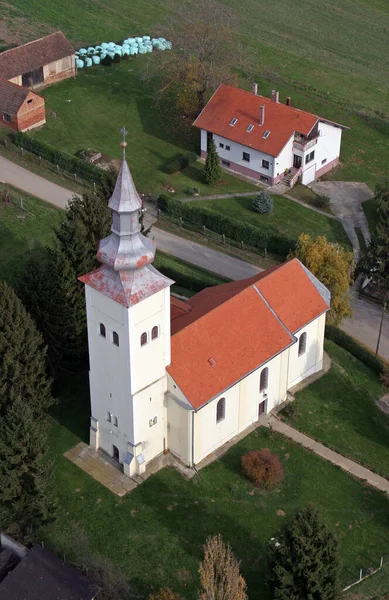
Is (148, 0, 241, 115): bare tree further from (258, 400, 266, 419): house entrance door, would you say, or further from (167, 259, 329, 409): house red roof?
(258, 400, 266, 419): house entrance door

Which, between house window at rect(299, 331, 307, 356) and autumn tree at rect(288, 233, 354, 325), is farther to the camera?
autumn tree at rect(288, 233, 354, 325)

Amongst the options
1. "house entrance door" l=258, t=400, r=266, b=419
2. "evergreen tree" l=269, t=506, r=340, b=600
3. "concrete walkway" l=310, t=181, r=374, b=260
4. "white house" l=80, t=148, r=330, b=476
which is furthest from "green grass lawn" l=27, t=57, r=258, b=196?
"evergreen tree" l=269, t=506, r=340, b=600

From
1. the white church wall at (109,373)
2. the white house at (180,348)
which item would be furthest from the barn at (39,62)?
the white church wall at (109,373)

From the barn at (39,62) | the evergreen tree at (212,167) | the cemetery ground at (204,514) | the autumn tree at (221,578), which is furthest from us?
the barn at (39,62)

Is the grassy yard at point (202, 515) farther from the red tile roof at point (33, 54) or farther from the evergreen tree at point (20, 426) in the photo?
the red tile roof at point (33, 54)

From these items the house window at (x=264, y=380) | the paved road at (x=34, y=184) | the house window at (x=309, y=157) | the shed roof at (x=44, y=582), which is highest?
the house window at (x=309, y=157)

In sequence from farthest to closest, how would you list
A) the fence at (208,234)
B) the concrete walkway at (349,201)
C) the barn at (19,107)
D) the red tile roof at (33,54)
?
the red tile roof at (33,54) → the barn at (19,107) → the concrete walkway at (349,201) → the fence at (208,234)
